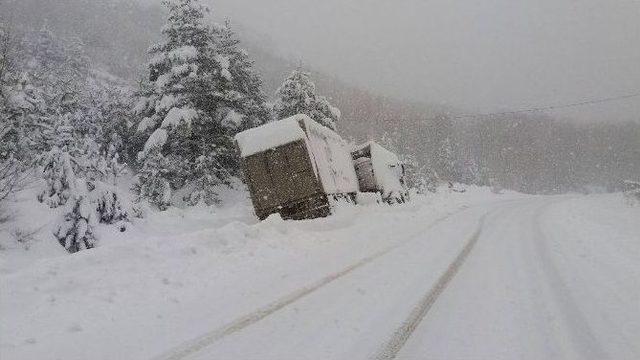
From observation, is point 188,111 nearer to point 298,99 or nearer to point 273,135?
point 273,135

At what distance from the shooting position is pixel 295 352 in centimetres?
463

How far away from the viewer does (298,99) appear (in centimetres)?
3353

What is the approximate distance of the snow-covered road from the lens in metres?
4.68

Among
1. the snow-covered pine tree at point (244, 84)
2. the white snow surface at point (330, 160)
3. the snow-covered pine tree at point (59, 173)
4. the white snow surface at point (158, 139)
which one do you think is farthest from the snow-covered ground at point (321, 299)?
the snow-covered pine tree at point (244, 84)

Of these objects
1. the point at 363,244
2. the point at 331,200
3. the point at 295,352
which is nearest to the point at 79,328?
the point at 295,352

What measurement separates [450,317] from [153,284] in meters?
4.75

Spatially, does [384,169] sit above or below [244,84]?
below

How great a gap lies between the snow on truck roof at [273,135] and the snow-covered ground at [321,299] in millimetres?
5718

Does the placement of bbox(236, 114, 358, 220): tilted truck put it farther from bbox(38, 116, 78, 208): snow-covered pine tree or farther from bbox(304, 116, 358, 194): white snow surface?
bbox(38, 116, 78, 208): snow-covered pine tree

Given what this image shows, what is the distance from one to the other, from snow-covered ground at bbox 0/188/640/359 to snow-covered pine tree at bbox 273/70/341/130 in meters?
21.8

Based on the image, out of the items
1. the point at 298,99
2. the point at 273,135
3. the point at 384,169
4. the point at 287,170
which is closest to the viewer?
the point at 287,170

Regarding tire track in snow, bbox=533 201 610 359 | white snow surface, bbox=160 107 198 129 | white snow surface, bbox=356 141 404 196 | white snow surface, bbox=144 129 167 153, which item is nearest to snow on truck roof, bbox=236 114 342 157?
white snow surface, bbox=160 107 198 129

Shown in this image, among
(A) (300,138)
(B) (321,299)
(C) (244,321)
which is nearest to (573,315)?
(B) (321,299)

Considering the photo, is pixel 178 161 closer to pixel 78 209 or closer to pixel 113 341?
pixel 78 209
